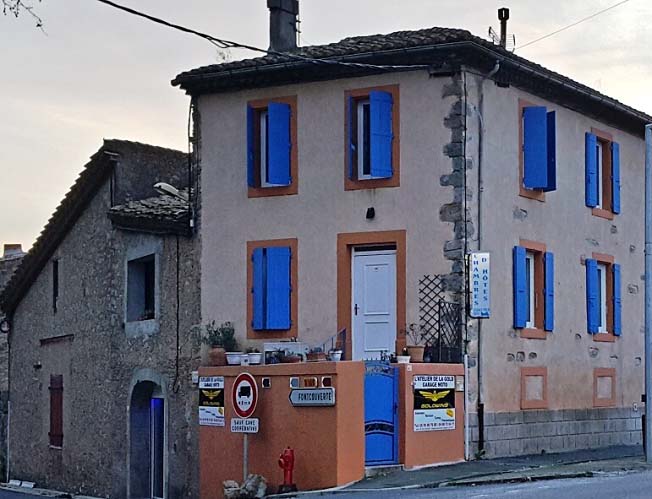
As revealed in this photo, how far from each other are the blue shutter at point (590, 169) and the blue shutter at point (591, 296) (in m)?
1.19

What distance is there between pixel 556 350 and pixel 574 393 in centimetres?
107

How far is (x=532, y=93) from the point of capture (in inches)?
918

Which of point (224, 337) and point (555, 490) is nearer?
point (555, 490)

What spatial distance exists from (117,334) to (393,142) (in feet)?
26.0

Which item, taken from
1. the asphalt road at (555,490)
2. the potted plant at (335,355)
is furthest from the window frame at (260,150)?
the asphalt road at (555,490)

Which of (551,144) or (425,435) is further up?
(551,144)

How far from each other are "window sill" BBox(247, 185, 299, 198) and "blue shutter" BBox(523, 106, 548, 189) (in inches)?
162

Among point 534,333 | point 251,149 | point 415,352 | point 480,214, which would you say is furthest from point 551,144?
point 251,149

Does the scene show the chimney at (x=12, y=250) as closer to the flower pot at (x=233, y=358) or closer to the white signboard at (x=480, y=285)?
the flower pot at (x=233, y=358)

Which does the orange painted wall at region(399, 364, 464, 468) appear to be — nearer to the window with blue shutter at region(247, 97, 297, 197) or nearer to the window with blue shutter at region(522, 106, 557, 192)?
the window with blue shutter at region(522, 106, 557, 192)

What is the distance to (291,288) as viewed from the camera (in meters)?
22.9

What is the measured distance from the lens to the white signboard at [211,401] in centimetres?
2169

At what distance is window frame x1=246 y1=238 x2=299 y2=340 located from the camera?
22.8 metres

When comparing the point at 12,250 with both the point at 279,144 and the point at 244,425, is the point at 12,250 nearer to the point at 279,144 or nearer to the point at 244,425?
the point at 279,144
